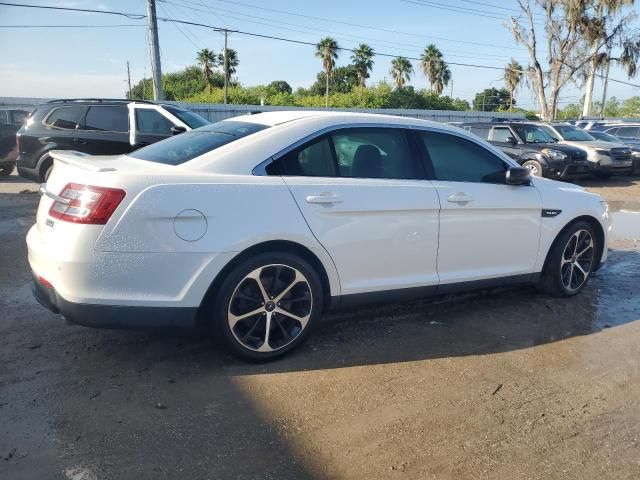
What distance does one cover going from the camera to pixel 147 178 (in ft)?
10.3

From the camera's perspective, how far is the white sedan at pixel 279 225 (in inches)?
122

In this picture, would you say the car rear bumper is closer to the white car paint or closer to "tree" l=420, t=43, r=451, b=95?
the white car paint

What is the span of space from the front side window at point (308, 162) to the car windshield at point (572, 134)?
43.7 feet

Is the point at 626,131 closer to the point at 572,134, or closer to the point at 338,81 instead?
the point at 572,134

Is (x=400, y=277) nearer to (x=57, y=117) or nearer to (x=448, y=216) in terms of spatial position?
(x=448, y=216)

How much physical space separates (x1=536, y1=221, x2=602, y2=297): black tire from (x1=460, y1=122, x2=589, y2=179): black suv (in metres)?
8.56

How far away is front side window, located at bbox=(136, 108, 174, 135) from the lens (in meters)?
9.92

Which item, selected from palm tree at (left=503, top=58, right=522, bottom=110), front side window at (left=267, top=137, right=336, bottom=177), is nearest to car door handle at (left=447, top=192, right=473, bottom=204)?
front side window at (left=267, top=137, right=336, bottom=177)

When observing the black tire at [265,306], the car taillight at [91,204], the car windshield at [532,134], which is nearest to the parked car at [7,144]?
the car taillight at [91,204]

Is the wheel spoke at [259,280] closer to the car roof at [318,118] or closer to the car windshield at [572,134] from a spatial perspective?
the car roof at [318,118]

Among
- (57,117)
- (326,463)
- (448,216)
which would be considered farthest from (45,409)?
(57,117)

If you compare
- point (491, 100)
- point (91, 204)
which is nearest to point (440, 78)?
point (491, 100)

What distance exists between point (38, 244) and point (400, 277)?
7.87ft

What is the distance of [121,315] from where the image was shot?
313 cm
